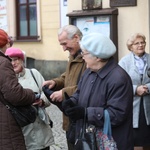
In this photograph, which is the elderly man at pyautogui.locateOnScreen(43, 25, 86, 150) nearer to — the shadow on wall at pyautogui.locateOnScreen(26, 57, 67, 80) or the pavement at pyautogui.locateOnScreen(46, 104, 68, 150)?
the pavement at pyautogui.locateOnScreen(46, 104, 68, 150)

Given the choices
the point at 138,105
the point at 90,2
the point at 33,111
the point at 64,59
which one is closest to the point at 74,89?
the point at 33,111

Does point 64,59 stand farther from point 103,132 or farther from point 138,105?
point 103,132

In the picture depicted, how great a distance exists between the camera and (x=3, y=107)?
13.1 feet

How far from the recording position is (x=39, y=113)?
4.51 m

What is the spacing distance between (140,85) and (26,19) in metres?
8.95

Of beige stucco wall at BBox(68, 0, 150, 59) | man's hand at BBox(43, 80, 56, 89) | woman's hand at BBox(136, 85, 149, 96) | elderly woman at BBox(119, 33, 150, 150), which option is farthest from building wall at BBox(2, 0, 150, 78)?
man's hand at BBox(43, 80, 56, 89)

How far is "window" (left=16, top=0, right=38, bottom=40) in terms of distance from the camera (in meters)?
13.4

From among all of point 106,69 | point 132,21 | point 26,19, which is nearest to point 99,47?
point 106,69

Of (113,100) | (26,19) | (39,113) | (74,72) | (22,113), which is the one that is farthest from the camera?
(26,19)

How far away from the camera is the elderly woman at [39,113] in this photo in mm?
4508

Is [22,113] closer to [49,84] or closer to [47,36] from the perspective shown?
[49,84]

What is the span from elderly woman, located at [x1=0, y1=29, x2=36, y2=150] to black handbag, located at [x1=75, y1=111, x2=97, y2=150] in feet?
2.28

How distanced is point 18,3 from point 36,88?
9.42m

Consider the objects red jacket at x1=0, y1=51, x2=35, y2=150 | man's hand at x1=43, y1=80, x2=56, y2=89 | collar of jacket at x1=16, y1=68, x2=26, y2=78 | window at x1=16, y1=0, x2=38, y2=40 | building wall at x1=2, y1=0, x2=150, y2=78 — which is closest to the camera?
red jacket at x1=0, y1=51, x2=35, y2=150
